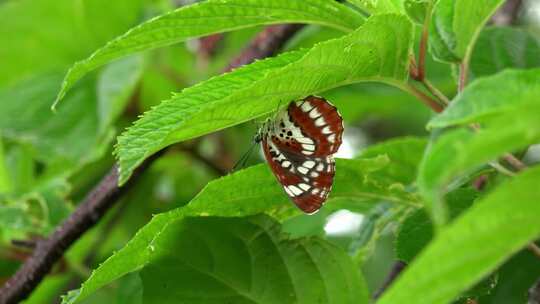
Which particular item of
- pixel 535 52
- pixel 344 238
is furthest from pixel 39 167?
pixel 535 52

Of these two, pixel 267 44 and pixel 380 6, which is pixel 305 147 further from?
pixel 267 44

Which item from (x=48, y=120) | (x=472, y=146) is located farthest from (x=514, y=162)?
(x=48, y=120)

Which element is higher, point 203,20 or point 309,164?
point 203,20

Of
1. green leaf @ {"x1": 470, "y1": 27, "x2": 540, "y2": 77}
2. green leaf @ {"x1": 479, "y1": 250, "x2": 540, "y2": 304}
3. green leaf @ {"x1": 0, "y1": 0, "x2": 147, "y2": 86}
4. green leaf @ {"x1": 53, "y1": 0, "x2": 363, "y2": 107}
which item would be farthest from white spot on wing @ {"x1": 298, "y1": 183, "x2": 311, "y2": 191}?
green leaf @ {"x1": 0, "y1": 0, "x2": 147, "y2": 86}

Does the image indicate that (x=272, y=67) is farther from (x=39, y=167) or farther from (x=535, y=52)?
(x=39, y=167)

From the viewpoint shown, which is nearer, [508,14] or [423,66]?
[423,66]

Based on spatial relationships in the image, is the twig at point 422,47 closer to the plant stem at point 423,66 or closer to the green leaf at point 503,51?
the plant stem at point 423,66

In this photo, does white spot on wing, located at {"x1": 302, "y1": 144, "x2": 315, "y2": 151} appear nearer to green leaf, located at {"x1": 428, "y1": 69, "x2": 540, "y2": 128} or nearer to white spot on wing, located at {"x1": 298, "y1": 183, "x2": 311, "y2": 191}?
white spot on wing, located at {"x1": 298, "y1": 183, "x2": 311, "y2": 191}
